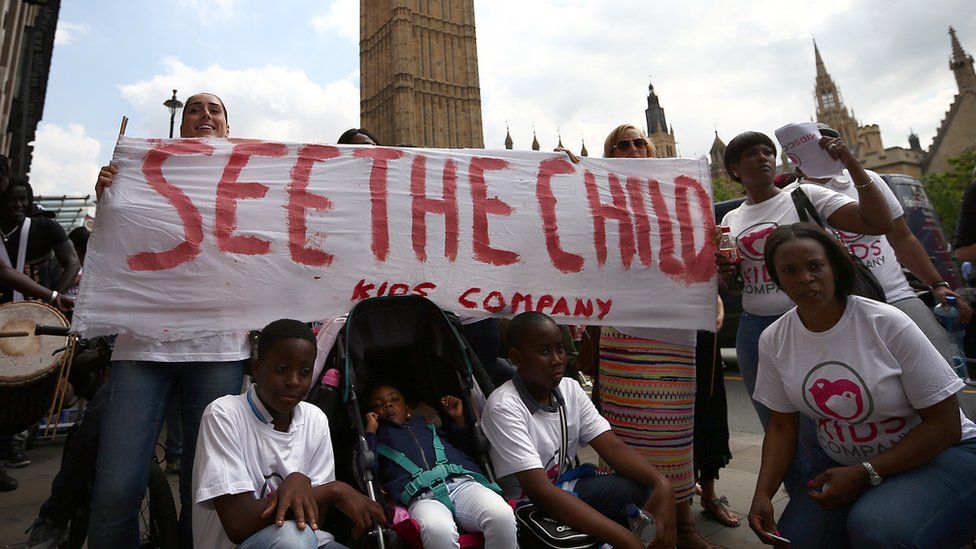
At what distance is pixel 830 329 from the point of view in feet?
6.98

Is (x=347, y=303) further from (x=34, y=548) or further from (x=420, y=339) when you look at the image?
(x=34, y=548)

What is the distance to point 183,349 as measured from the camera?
247cm

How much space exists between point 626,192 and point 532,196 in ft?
2.07

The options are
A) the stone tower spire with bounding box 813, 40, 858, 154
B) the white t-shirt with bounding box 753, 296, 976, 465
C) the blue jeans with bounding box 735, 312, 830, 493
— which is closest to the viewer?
the white t-shirt with bounding box 753, 296, 976, 465

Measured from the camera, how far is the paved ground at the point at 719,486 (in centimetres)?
313

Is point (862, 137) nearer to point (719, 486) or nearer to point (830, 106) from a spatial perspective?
point (830, 106)

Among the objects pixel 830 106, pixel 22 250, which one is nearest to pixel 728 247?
pixel 22 250

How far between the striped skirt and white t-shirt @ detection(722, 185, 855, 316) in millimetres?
451

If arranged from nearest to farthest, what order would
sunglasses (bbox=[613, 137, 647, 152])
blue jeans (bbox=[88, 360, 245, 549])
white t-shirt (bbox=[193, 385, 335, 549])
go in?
white t-shirt (bbox=[193, 385, 335, 549]) → blue jeans (bbox=[88, 360, 245, 549]) → sunglasses (bbox=[613, 137, 647, 152])

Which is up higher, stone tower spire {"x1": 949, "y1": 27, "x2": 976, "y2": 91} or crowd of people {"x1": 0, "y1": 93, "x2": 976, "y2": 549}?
stone tower spire {"x1": 949, "y1": 27, "x2": 976, "y2": 91}

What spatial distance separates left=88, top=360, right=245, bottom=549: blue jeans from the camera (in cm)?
222

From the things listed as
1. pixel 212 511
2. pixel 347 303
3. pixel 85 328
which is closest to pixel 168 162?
pixel 85 328

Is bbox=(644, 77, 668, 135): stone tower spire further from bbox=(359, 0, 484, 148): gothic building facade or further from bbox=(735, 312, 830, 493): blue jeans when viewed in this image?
bbox=(735, 312, 830, 493): blue jeans

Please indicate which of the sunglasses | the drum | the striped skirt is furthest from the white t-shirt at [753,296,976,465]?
the drum
